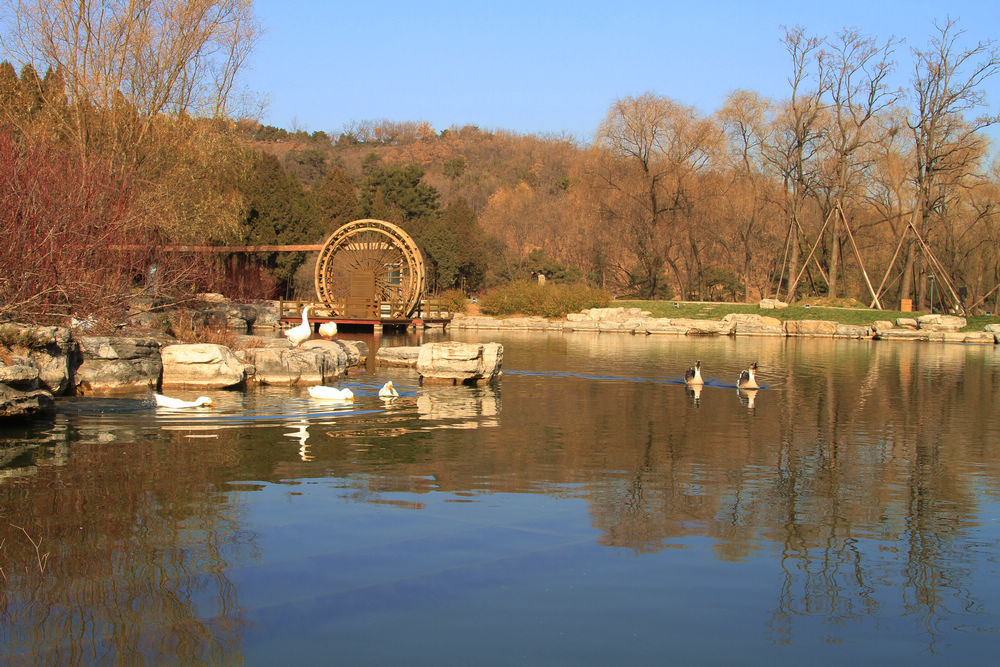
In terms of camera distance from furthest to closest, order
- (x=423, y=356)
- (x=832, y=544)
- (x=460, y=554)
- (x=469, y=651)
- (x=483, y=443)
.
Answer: (x=423, y=356) → (x=483, y=443) → (x=832, y=544) → (x=460, y=554) → (x=469, y=651)

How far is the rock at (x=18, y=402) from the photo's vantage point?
959cm

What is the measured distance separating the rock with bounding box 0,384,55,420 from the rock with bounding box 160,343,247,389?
114 inches

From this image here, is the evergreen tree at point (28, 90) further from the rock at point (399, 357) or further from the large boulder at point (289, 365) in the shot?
the large boulder at point (289, 365)

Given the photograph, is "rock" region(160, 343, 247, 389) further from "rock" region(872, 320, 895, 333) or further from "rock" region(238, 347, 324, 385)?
"rock" region(872, 320, 895, 333)

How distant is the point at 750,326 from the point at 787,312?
3053mm

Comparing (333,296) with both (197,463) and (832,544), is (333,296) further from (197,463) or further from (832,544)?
(832,544)

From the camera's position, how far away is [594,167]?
47.0 m

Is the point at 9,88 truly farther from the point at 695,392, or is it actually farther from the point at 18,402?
the point at 695,392

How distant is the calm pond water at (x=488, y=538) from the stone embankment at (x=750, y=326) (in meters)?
24.5

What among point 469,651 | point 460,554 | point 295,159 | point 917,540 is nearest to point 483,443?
point 460,554

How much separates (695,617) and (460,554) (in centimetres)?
167

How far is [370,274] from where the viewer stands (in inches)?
1459

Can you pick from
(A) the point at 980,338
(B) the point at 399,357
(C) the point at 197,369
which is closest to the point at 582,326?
(A) the point at 980,338

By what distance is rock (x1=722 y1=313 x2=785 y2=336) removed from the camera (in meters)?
36.5
